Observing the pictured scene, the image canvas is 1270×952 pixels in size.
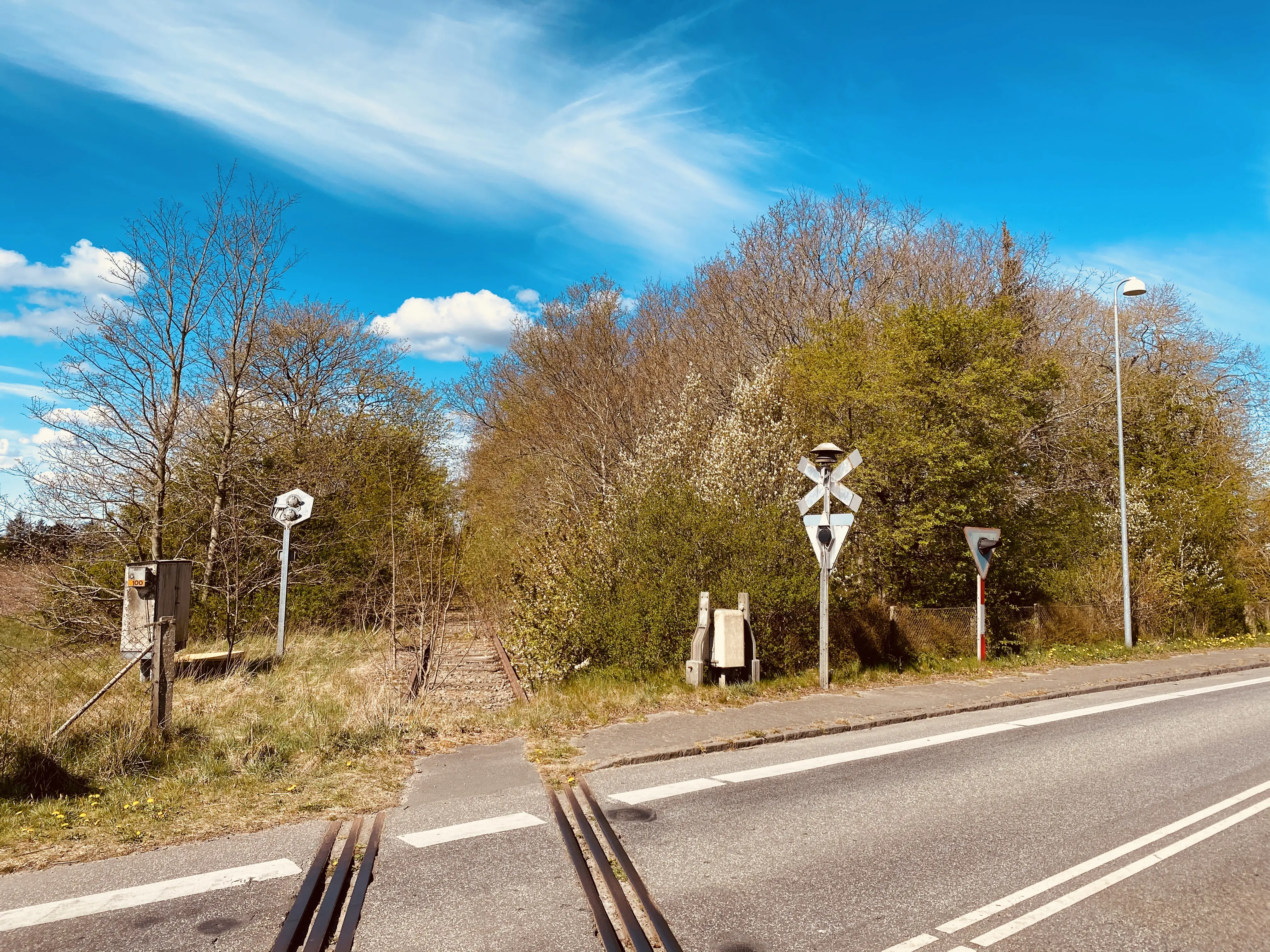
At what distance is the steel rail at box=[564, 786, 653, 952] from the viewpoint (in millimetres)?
4184

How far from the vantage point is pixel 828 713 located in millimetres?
10375

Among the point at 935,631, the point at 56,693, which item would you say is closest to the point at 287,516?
the point at 56,693

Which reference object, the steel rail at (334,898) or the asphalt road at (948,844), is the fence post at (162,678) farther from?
the asphalt road at (948,844)

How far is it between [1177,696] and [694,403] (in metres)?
13.8

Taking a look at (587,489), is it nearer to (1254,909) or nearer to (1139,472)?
(1139,472)

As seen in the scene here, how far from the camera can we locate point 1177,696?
13.2m

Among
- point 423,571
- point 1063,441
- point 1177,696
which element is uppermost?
point 1063,441

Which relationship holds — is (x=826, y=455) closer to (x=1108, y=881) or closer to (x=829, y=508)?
(x=829, y=508)

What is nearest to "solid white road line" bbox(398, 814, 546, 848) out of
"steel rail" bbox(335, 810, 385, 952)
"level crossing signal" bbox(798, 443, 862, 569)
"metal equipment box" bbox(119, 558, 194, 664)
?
"steel rail" bbox(335, 810, 385, 952)

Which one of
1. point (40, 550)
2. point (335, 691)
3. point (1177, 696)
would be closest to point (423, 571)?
point (335, 691)

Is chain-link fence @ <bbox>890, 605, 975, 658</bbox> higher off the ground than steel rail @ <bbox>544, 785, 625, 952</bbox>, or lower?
higher

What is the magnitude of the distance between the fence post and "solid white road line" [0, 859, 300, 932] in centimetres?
323

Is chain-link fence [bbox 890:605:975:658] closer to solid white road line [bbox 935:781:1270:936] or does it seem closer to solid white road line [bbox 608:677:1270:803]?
solid white road line [bbox 608:677:1270:803]

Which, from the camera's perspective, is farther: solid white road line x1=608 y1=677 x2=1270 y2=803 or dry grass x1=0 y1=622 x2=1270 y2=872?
solid white road line x1=608 y1=677 x2=1270 y2=803
